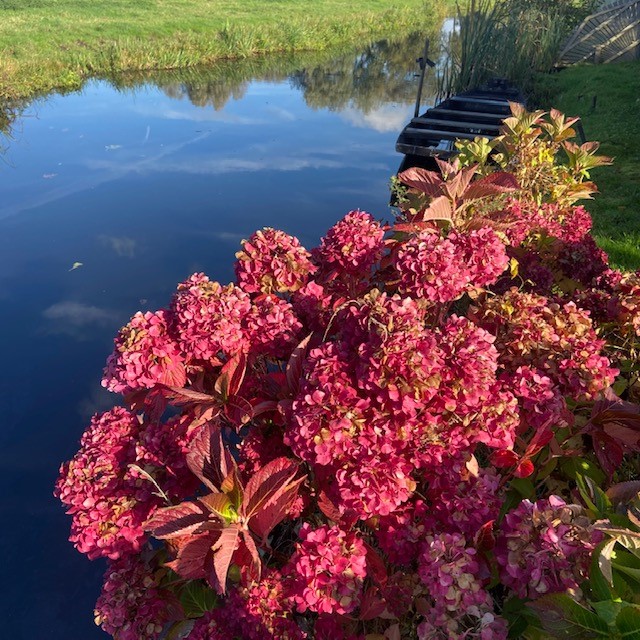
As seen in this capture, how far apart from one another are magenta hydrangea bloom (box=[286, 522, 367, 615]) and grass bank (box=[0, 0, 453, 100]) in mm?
13103

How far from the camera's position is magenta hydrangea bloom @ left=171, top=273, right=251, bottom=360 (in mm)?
1372

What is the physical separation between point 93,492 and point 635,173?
7028 millimetres

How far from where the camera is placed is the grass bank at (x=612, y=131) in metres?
4.54

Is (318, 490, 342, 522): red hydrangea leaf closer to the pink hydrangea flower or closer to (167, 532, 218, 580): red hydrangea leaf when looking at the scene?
(167, 532, 218, 580): red hydrangea leaf

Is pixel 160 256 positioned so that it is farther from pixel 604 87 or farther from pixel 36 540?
pixel 604 87

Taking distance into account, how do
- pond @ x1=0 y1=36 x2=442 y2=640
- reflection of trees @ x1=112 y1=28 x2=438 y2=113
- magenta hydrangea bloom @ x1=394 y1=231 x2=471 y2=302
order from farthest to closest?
reflection of trees @ x1=112 y1=28 x2=438 y2=113
pond @ x1=0 y1=36 x2=442 y2=640
magenta hydrangea bloom @ x1=394 y1=231 x2=471 y2=302

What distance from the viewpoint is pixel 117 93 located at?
11852 mm

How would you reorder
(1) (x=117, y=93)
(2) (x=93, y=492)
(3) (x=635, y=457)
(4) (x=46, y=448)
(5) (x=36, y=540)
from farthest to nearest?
1. (1) (x=117, y=93)
2. (4) (x=46, y=448)
3. (5) (x=36, y=540)
4. (3) (x=635, y=457)
5. (2) (x=93, y=492)

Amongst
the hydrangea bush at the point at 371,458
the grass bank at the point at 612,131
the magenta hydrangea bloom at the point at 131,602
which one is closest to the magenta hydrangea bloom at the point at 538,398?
the hydrangea bush at the point at 371,458

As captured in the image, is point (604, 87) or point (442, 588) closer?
point (442, 588)

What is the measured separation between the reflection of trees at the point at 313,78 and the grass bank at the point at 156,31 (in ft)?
2.75

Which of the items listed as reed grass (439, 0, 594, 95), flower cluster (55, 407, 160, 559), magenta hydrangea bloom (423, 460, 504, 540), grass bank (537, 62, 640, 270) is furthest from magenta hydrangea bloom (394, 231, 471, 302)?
reed grass (439, 0, 594, 95)

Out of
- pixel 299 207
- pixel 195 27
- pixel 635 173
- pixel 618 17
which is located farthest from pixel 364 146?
pixel 195 27

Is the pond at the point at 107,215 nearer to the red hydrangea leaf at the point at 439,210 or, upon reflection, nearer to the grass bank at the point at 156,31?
the grass bank at the point at 156,31
